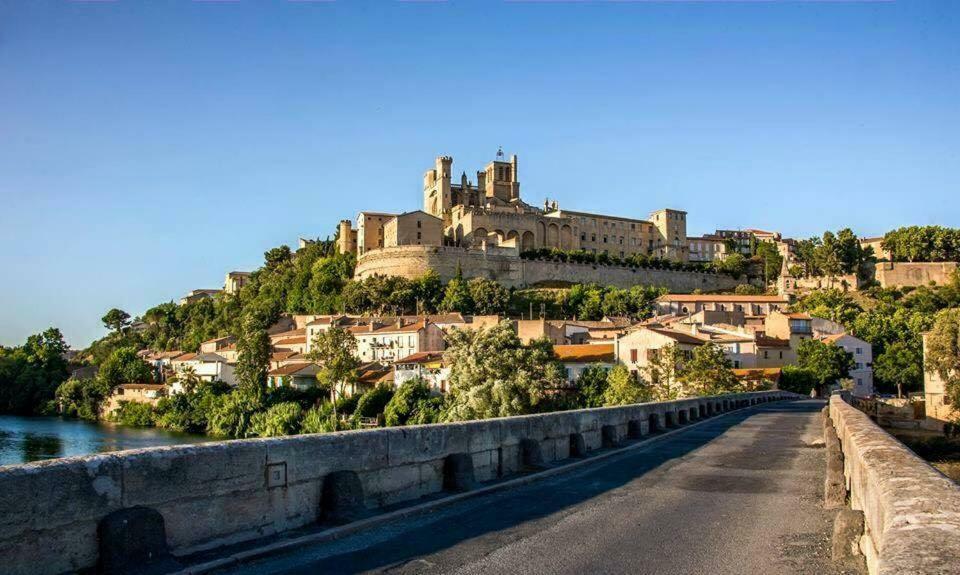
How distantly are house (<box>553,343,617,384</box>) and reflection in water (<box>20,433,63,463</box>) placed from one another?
40889 mm

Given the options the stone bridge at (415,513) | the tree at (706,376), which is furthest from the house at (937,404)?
the stone bridge at (415,513)

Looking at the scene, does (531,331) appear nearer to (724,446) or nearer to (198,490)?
(724,446)

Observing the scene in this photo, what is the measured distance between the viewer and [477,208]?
447 ft

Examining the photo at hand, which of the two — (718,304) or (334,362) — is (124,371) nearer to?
(334,362)

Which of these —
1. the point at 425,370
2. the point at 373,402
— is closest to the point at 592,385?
the point at 425,370

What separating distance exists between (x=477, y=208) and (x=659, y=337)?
7251cm

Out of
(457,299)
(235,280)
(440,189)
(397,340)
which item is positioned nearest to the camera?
(397,340)

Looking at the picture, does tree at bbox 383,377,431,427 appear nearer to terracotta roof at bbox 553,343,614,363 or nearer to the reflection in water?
terracotta roof at bbox 553,343,614,363

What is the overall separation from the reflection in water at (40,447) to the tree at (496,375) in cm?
2754

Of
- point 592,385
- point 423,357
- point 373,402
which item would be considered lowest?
point 373,402

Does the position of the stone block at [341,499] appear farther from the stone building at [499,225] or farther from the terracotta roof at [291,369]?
the stone building at [499,225]

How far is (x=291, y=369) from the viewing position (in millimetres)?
85125

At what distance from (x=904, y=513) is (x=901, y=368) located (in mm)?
83797

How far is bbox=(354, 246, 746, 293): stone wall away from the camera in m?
123
